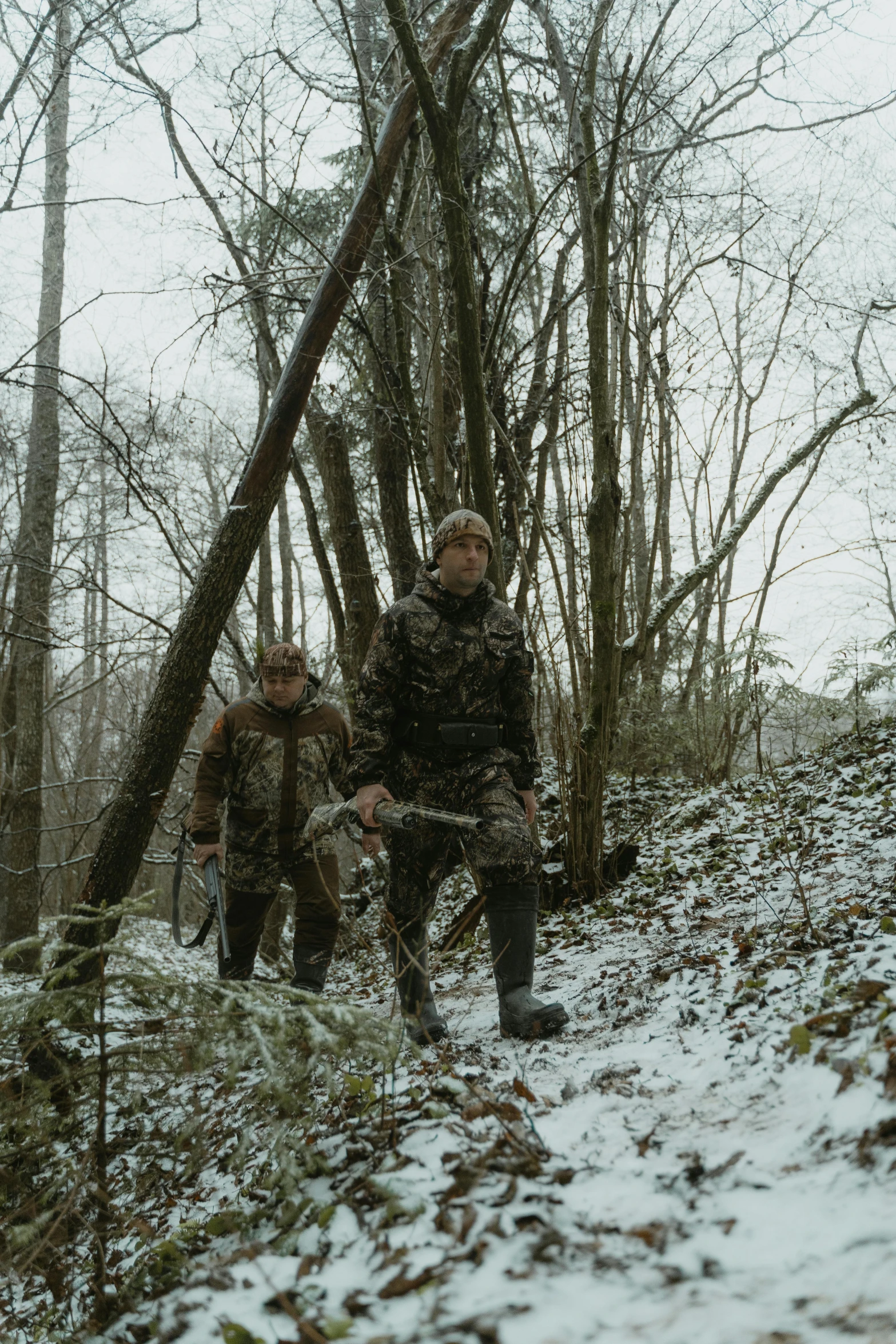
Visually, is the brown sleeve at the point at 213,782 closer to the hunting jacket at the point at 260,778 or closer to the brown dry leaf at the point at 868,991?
the hunting jacket at the point at 260,778

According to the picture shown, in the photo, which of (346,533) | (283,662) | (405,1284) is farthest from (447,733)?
(346,533)

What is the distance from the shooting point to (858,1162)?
1.88 meters

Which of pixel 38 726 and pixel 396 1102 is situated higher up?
pixel 38 726

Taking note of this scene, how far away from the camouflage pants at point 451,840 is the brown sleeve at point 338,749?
1487mm

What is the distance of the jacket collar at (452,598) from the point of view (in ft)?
12.7

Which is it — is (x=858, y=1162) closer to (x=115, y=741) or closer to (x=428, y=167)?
(x=428, y=167)

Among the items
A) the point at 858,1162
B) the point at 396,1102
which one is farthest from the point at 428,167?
the point at 858,1162

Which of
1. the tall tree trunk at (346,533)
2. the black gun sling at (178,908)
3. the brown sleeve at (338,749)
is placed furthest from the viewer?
the tall tree trunk at (346,533)

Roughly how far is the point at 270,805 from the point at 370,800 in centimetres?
164

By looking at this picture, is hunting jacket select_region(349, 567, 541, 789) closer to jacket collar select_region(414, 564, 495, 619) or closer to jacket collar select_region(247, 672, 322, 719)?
jacket collar select_region(414, 564, 495, 619)

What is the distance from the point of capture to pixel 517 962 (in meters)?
3.48

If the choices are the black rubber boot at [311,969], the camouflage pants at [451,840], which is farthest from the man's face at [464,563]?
the black rubber boot at [311,969]

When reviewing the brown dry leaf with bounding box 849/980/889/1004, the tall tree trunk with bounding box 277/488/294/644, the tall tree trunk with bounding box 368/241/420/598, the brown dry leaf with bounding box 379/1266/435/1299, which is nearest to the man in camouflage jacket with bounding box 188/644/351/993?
the brown dry leaf with bounding box 849/980/889/1004

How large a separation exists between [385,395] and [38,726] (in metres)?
5.16
